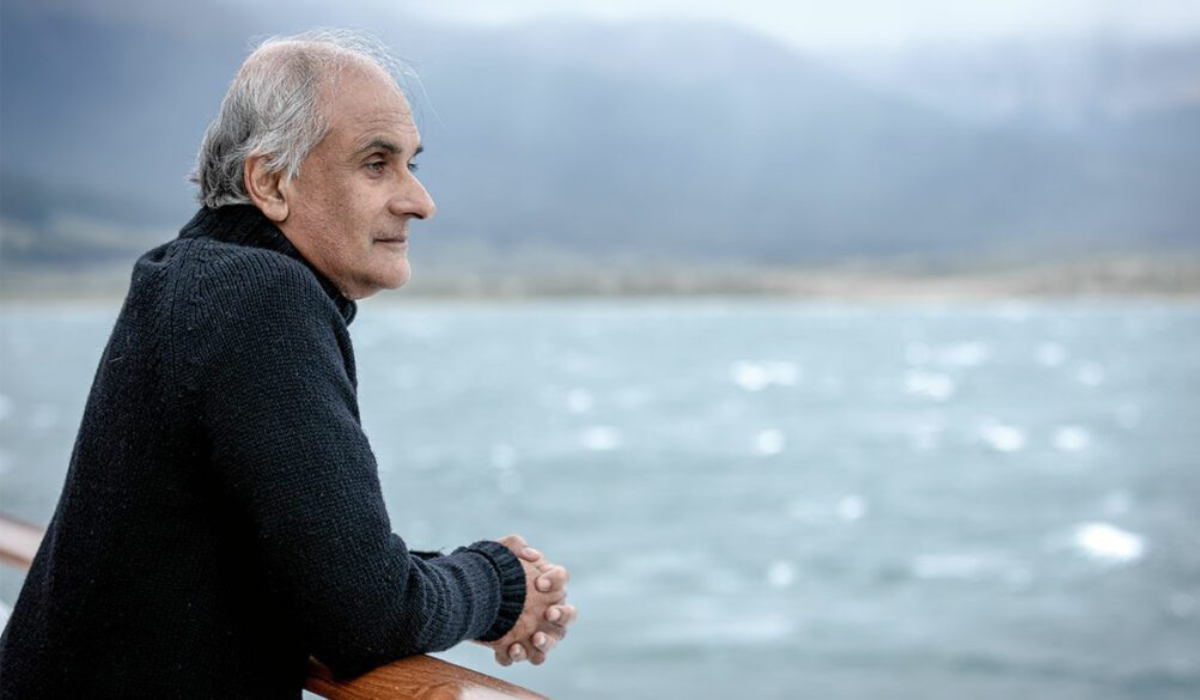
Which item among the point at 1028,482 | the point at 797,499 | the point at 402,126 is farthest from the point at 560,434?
the point at 402,126

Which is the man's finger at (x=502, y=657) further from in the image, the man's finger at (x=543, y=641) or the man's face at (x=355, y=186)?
the man's face at (x=355, y=186)

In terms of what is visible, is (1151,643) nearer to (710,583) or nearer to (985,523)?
(710,583)

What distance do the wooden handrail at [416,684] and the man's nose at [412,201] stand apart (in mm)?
388

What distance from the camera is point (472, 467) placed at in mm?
41719

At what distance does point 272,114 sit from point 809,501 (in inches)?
1517

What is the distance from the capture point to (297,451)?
0.97m

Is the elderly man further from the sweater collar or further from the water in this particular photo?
the water

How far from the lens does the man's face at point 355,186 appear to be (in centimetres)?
113

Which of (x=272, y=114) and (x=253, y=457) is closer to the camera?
(x=253, y=457)

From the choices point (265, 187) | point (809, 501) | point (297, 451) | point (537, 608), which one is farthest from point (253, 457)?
point (809, 501)

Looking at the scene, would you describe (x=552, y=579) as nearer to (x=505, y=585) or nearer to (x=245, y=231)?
(x=505, y=585)

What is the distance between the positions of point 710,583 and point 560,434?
22.9 meters

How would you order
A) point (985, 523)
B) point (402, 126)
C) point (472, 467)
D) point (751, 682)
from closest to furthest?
point (402, 126) → point (751, 682) → point (985, 523) → point (472, 467)

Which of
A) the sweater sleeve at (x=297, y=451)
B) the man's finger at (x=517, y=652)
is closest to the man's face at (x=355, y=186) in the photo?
the sweater sleeve at (x=297, y=451)
